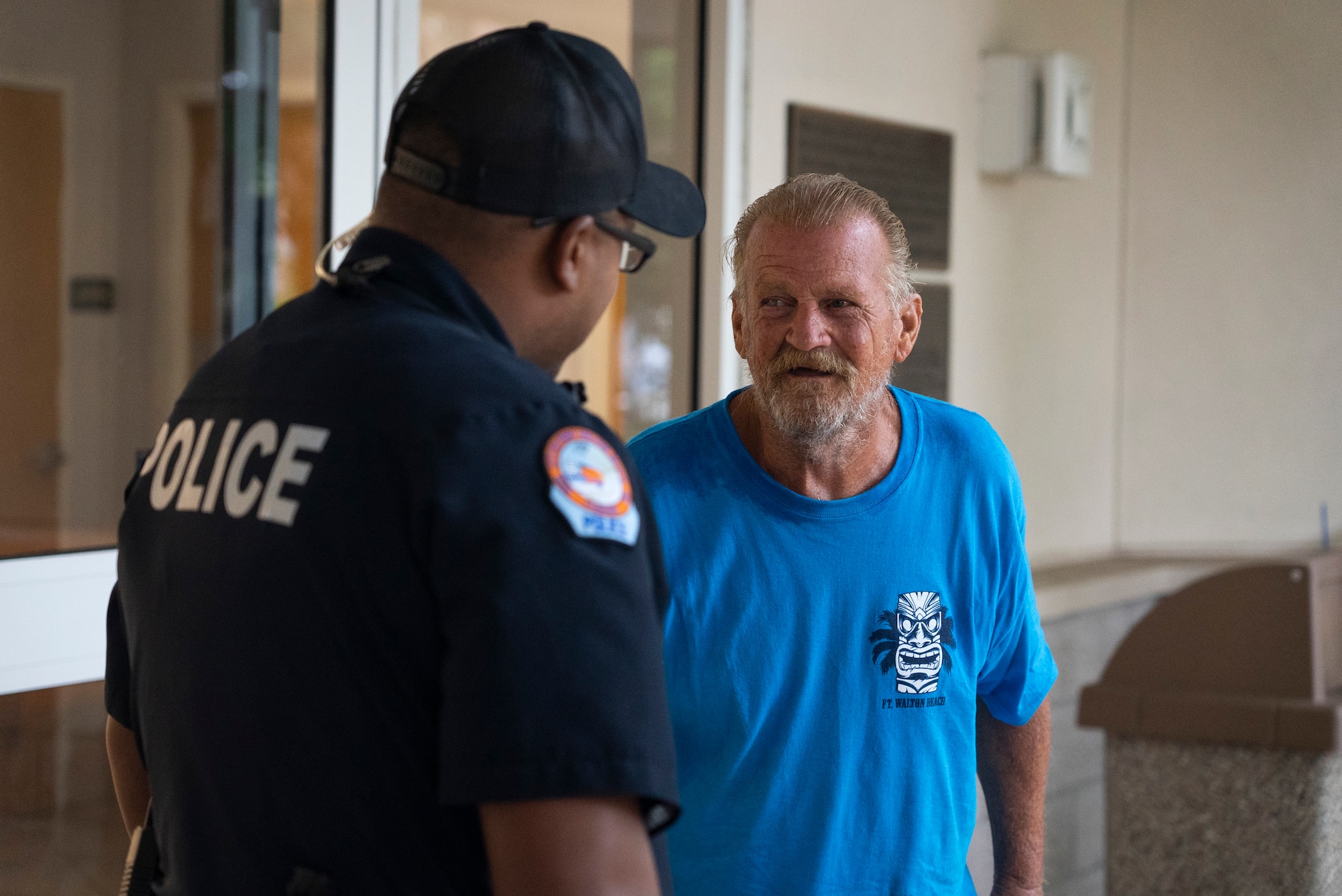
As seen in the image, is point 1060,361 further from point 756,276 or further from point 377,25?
point 756,276

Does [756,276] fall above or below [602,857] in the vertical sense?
above

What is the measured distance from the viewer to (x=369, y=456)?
0.87 m

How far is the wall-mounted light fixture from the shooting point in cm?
407

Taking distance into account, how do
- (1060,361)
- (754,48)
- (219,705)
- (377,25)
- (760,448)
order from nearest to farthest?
(219,705) < (760,448) < (377,25) < (754,48) < (1060,361)

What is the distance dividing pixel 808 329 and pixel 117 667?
3.00 feet

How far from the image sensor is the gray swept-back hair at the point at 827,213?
5.66ft

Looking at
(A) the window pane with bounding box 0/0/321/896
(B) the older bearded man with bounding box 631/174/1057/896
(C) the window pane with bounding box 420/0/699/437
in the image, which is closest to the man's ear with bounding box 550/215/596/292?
(B) the older bearded man with bounding box 631/174/1057/896

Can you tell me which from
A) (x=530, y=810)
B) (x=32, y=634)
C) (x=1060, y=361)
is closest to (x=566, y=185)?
(x=530, y=810)

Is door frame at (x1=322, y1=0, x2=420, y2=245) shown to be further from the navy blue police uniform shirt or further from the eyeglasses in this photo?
the navy blue police uniform shirt

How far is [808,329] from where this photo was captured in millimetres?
1702

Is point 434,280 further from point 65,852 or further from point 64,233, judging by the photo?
point 64,233

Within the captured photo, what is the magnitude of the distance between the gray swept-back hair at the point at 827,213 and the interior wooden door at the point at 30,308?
1408 millimetres

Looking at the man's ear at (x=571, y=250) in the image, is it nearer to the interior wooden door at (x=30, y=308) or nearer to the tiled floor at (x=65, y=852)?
the interior wooden door at (x=30, y=308)

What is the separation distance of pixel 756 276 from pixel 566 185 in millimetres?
807
